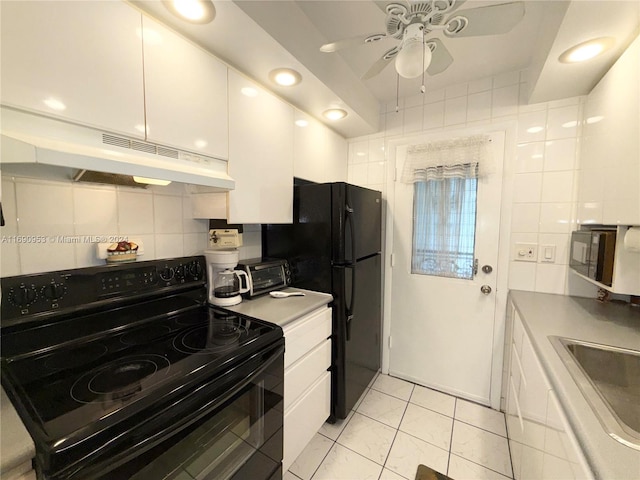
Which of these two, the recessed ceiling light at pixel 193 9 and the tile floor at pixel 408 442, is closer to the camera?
the recessed ceiling light at pixel 193 9

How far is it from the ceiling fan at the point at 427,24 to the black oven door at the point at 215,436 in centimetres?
131

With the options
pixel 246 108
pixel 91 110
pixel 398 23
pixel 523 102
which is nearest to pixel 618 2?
pixel 398 23

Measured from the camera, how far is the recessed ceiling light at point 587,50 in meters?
1.14

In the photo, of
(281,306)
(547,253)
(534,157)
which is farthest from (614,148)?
(281,306)

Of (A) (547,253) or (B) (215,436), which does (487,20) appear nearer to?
(A) (547,253)

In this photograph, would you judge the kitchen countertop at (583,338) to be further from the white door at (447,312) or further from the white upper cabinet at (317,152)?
the white upper cabinet at (317,152)

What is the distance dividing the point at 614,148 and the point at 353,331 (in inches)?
65.2

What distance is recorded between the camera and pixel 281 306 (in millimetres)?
1482

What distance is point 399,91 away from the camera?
212cm

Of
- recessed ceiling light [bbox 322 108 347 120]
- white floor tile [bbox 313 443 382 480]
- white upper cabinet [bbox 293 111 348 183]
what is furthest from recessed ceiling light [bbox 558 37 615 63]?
white floor tile [bbox 313 443 382 480]

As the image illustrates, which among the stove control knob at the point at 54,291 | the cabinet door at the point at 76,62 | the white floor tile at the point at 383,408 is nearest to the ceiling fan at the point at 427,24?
the cabinet door at the point at 76,62

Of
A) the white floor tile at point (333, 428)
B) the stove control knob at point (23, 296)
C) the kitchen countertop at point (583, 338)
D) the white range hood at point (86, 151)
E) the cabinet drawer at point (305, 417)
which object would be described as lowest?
the white floor tile at point (333, 428)

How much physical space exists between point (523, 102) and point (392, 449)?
2.46 meters

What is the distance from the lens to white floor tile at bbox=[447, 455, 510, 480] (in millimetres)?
1444
